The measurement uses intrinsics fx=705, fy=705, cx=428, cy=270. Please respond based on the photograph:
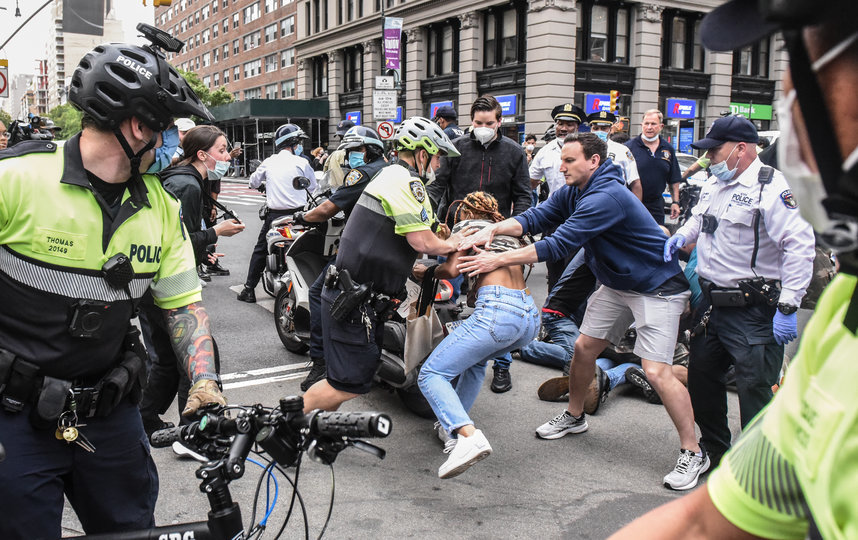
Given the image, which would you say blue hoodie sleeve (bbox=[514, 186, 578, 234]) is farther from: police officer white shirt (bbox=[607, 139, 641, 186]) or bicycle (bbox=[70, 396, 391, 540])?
bicycle (bbox=[70, 396, 391, 540])

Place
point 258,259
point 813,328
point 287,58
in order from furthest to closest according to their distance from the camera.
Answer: point 287,58, point 258,259, point 813,328

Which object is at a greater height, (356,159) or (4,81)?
(4,81)

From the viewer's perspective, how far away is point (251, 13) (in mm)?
62375

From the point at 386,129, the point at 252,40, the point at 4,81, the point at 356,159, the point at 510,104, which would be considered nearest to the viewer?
the point at 356,159

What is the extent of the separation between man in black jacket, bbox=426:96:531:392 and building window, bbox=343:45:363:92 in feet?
112

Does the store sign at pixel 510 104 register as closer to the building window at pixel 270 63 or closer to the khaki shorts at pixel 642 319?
the khaki shorts at pixel 642 319

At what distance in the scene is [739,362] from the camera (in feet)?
13.4

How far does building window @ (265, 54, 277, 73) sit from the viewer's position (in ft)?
191

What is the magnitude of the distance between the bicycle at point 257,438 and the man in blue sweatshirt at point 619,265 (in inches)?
99.8

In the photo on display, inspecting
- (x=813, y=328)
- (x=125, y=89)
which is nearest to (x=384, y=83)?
(x=125, y=89)

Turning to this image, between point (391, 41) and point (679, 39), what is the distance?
50.1 feet

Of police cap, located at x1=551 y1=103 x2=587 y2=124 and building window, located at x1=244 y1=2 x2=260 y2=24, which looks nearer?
police cap, located at x1=551 y1=103 x2=587 y2=124

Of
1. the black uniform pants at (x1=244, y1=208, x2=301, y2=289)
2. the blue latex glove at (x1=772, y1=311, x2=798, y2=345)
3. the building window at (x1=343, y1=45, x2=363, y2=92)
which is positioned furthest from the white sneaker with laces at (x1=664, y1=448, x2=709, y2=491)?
the building window at (x1=343, y1=45, x2=363, y2=92)

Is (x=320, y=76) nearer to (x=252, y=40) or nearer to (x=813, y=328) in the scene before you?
(x=252, y=40)
